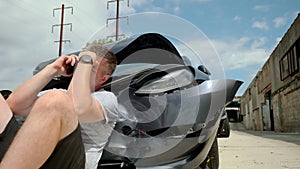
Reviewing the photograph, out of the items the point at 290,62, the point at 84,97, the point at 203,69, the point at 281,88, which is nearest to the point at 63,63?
the point at 84,97

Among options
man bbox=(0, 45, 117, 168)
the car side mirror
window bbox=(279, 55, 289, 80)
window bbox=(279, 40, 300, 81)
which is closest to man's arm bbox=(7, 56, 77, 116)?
man bbox=(0, 45, 117, 168)

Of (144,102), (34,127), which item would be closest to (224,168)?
(144,102)

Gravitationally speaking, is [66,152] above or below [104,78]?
below

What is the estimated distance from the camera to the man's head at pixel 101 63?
1604mm

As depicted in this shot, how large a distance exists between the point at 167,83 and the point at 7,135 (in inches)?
34.7

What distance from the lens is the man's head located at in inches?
63.1

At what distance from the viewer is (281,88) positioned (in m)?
16.3

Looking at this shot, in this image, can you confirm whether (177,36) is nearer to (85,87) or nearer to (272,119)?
(85,87)

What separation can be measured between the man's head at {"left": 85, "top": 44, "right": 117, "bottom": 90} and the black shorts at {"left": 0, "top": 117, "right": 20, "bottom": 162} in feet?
1.40

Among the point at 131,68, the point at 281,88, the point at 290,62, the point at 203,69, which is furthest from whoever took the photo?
the point at 281,88

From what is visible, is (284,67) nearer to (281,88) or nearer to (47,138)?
(281,88)

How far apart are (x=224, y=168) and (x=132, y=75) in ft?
7.74

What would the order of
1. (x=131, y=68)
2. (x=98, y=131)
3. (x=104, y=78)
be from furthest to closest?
(x=131, y=68) < (x=104, y=78) < (x=98, y=131)

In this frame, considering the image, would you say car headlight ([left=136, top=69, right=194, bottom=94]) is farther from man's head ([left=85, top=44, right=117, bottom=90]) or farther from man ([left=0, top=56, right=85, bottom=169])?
man ([left=0, top=56, right=85, bottom=169])
